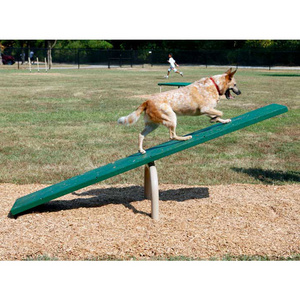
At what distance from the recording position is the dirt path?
5.11 metres

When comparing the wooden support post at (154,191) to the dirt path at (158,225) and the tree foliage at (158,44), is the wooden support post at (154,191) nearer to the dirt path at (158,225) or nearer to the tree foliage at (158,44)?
the dirt path at (158,225)

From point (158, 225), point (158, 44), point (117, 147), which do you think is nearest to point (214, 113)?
point (158, 225)

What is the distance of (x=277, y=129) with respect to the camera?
43.2 feet

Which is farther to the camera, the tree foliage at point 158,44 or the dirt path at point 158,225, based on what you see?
the tree foliage at point 158,44

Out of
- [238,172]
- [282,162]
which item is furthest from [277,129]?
[238,172]

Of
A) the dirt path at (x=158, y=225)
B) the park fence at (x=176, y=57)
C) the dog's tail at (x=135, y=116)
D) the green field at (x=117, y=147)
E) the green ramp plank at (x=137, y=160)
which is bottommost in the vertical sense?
the dirt path at (x=158, y=225)

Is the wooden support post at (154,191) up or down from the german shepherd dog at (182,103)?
down

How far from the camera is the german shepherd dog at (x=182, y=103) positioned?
19.0 feet

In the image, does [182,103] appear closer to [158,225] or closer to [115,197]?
[158,225]

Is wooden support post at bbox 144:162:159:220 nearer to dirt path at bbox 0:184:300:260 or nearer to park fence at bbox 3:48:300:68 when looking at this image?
dirt path at bbox 0:184:300:260

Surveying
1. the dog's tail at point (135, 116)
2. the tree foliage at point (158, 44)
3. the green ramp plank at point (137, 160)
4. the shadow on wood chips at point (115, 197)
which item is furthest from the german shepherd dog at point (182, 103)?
the tree foliage at point (158, 44)

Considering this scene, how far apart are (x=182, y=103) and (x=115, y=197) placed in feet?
6.87

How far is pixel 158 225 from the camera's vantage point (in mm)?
5766

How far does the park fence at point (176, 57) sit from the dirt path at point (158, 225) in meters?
49.8
